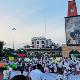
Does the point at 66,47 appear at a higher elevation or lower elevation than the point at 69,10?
lower

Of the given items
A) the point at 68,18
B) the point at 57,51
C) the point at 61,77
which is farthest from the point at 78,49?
the point at 61,77

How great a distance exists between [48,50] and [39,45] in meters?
52.9

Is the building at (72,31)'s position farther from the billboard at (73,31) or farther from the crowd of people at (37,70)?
the crowd of people at (37,70)

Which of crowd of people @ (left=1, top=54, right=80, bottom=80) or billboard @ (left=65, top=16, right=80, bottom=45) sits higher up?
billboard @ (left=65, top=16, right=80, bottom=45)

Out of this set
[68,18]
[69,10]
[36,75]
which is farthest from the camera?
[69,10]

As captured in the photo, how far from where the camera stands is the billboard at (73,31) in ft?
306

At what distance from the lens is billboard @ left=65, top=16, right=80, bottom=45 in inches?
3669

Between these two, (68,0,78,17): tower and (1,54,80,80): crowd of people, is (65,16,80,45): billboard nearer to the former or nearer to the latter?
(68,0,78,17): tower

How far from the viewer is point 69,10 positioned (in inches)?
4313

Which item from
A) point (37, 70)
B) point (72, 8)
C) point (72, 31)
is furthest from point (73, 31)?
point (37, 70)

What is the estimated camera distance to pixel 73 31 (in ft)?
306

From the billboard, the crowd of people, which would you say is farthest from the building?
the crowd of people

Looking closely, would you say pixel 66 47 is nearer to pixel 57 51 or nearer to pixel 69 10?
pixel 69 10

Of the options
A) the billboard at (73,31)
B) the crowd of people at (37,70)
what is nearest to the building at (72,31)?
the billboard at (73,31)
